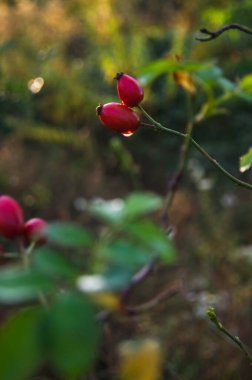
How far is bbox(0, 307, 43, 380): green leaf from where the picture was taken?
219 millimetres

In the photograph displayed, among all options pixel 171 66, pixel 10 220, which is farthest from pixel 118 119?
pixel 171 66

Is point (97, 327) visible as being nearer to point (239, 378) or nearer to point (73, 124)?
point (239, 378)

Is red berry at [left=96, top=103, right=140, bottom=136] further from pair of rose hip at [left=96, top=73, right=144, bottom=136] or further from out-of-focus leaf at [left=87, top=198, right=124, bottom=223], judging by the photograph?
out-of-focus leaf at [left=87, top=198, right=124, bottom=223]

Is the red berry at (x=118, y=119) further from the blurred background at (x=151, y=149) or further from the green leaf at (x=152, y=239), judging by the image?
the blurred background at (x=151, y=149)

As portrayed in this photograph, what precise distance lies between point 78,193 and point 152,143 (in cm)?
38

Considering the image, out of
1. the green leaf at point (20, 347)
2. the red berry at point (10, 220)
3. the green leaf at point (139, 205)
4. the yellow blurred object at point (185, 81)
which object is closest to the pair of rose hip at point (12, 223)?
the red berry at point (10, 220)

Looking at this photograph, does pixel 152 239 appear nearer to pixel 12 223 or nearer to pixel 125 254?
pixel 125 254

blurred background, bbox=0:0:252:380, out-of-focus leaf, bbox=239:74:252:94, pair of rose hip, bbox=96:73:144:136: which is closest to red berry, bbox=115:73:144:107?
pair of rose hip, bbox=96:73:144:136

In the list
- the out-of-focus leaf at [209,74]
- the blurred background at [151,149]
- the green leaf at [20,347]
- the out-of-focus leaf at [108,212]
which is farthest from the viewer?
the blurred background at [151,149]

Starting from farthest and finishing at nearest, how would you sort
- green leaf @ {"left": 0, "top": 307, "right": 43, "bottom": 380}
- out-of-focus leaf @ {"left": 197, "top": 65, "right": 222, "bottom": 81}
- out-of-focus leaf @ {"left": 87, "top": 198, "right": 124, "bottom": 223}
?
out-of-focus leaf @ {"left": 197, "top": 65, "right": 222, "bottom": 81}, out-of-focus leaf @ {"left": 87, "top": 198, "right": 124, "bottom": 223}, green leaf @ {"left": 0, "top": 307, "right": 43, "bottom": 380}

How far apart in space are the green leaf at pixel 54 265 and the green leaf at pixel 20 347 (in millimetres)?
33

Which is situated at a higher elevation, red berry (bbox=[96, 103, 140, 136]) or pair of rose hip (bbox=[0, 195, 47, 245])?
red berry (bbox=[96, 103, 140, 136])

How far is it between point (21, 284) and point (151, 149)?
2.63 m

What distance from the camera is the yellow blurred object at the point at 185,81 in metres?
Result: 0.94
